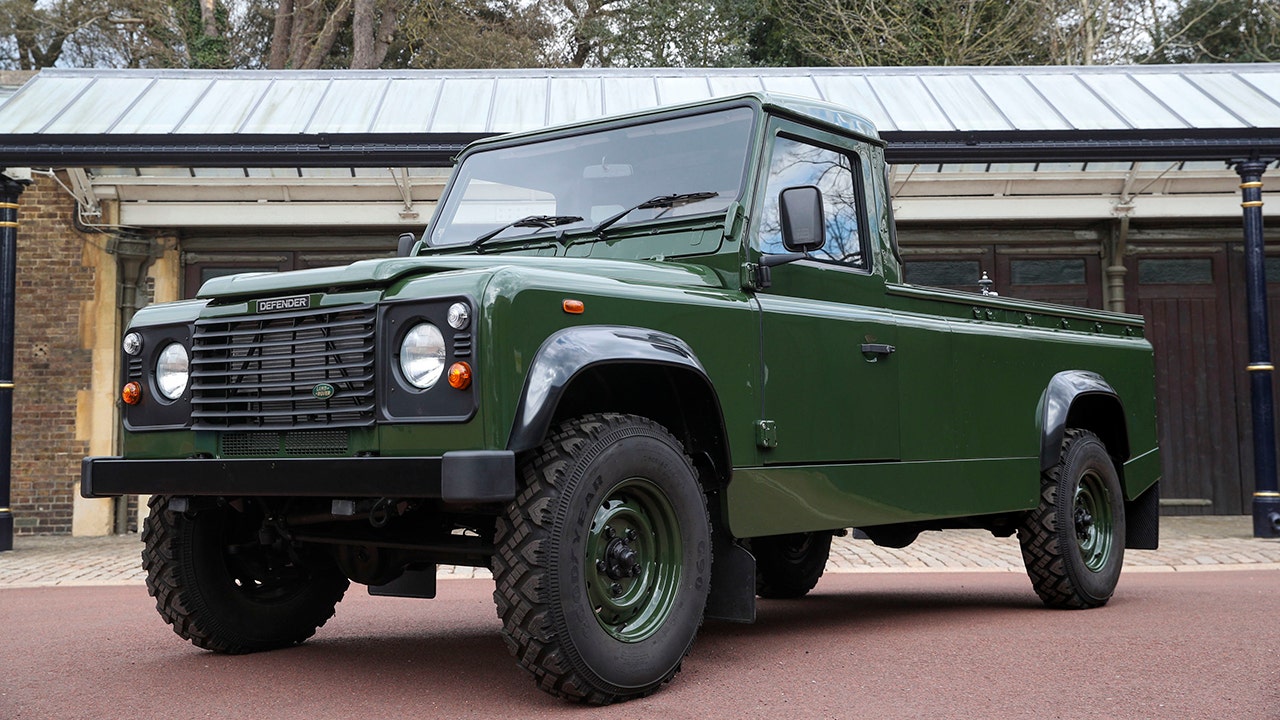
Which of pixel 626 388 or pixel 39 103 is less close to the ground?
pixel 39 103

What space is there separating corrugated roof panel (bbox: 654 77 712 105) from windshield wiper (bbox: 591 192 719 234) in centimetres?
895

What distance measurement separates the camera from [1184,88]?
46.5ft

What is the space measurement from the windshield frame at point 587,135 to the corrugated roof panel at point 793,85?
8.69 metres

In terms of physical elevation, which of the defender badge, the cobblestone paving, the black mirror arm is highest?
the black mirror arm

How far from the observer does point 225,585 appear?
5.39 metres

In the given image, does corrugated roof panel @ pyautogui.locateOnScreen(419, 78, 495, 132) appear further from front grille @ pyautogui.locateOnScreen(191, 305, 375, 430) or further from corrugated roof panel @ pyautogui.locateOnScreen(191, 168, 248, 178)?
front grille @ pyautogui.locateOnScreen(191, 305, 375, 430)

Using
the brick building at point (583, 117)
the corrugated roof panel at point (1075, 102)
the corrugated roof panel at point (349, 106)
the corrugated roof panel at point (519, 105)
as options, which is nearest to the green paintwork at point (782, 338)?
the brick building at point (583, 117)

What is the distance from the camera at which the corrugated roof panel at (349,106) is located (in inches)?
501

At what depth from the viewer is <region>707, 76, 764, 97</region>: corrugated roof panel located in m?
15.1

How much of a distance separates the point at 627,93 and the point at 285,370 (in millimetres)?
10726

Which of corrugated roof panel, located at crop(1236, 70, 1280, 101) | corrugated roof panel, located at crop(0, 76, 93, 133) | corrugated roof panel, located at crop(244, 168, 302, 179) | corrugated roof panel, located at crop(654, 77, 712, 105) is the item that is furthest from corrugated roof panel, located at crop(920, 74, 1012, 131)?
corrugated roof panel, located at crop(0, 76, 93, 133)

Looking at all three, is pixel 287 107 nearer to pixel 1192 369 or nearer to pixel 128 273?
pixel 128 273

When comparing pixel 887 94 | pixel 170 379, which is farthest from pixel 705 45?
pixel 170 379

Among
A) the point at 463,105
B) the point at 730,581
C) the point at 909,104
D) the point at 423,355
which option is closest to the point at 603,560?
the point at 730,581
